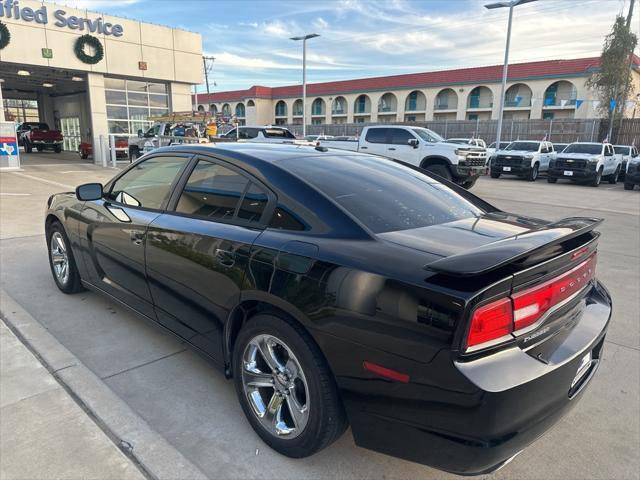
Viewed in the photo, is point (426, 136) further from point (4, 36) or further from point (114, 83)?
point (4, 36)

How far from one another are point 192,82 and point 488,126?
895 inches

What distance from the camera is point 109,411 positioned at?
2.76m

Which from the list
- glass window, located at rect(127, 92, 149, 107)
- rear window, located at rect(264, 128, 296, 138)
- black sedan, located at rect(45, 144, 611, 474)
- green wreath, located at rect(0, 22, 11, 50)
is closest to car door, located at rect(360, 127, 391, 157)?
rear window, located at rect(264, 128, 296, 138)

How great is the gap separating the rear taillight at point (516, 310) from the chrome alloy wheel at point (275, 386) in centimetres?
88

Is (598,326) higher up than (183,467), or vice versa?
(598,326)

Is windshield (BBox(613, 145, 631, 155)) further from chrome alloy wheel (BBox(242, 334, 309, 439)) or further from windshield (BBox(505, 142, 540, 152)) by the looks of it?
chrome alloy wheel (BBox(242, 334, 309, 439))

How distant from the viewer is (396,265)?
1.97 meters

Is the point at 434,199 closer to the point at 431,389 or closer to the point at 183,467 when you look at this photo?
the point at 431,389

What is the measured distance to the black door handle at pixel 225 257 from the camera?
2588mm

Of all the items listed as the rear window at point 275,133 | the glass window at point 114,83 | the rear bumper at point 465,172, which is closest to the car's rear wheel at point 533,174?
the rear bumper at point 465,172

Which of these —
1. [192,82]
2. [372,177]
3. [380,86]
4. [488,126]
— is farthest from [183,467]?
[380,86]

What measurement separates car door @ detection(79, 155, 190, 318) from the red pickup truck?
27.9 metres

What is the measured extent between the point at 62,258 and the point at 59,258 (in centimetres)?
9

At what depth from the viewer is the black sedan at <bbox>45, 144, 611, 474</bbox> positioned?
1809 mm
